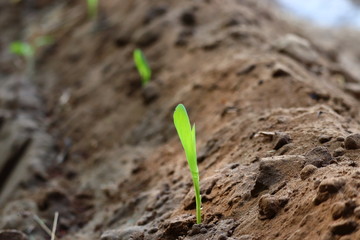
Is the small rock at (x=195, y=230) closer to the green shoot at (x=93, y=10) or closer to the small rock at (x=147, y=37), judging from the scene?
the small rock at (x=147, y=37)

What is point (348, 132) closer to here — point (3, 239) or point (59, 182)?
point (3, 239)

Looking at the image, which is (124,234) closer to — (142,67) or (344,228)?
(344,228)

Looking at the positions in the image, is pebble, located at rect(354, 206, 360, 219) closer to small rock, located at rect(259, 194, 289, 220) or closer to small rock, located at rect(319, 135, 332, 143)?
small rock, located at rect(259, 194, 289, 220)

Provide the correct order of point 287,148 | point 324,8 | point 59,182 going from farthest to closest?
point 324,8
point 59,182
point 287,148

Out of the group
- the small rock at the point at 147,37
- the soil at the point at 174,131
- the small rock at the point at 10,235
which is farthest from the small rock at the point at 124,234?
the small rock at the point at 147,37

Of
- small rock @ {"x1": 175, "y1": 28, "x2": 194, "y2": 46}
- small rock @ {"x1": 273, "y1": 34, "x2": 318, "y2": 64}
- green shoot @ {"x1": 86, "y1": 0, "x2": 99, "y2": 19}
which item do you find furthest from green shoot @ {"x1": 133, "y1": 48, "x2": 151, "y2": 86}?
green shoot @ {"x1": 86, "y1": 0, "x2": 99, "y2": 19}

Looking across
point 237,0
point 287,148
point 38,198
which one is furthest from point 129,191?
point 237,0

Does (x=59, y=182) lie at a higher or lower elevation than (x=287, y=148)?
lower
